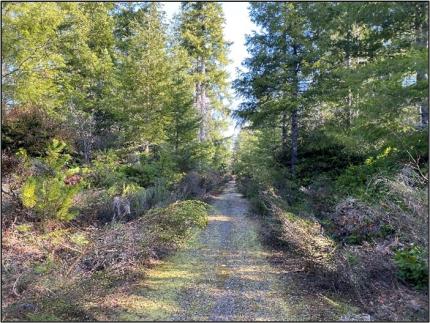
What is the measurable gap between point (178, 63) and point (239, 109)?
5184 mm

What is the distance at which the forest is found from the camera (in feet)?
18.2

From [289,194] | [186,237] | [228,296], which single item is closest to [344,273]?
[228,296]

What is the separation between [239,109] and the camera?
1620 cm

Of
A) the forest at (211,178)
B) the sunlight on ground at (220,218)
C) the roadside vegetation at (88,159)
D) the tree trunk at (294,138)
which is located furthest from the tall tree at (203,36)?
the tree trunk at (294,138)

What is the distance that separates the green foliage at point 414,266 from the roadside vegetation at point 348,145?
15mm

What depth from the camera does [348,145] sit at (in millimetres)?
11062

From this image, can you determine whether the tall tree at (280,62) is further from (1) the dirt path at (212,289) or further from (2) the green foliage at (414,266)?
(2) the green foliage at (414,266)

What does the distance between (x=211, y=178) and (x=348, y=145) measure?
1067cm

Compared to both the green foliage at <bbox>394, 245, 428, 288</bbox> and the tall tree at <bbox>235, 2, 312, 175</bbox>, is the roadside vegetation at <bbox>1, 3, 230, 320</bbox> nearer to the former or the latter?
the tall tree at <bbox>235, 2, 312, 175</bbox>

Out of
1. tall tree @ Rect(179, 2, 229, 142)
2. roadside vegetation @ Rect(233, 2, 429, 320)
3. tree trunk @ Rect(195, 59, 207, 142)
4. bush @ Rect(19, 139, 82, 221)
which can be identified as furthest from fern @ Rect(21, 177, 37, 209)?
tree trunk @ Rect(195, 59, 207, 142)

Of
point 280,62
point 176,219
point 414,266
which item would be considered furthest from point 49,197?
point 280,62

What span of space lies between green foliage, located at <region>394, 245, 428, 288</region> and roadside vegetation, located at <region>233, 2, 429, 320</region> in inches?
0.6

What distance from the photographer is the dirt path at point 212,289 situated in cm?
536

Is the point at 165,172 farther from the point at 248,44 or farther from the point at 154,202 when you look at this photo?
the point at 248,44
